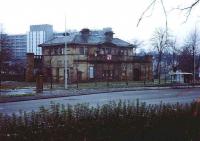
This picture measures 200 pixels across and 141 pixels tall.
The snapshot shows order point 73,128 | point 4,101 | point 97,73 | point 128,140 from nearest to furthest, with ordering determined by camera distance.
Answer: point 73,128 < point 128,140 < point 4,101 < point 97,73

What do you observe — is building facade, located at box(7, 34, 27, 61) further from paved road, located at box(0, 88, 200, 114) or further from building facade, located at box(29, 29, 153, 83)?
paved road, located at box(0, 88, 200, 114)

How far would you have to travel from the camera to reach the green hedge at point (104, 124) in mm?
11242

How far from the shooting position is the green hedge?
11.2 metres

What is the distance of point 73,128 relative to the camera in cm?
1198

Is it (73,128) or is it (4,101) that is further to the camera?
(4,101)

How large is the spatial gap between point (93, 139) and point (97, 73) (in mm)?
72254

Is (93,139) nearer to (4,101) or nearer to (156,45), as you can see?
(4,101)

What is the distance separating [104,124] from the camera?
43.3 ft

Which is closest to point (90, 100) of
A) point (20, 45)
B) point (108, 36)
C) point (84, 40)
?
point (84, 40)

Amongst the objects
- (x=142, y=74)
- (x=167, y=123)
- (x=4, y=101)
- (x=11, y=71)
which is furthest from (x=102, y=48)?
(x=167, y=123)

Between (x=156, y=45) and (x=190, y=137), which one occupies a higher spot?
(x=156, y=45)

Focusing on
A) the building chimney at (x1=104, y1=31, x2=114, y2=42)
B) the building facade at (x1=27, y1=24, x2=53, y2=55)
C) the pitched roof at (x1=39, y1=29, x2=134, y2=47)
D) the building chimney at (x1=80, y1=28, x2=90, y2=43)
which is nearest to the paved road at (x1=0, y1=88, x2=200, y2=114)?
the pitched roof at (x1=39, y1=29, x2=134, y2=47)

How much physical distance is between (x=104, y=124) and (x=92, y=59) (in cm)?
7071

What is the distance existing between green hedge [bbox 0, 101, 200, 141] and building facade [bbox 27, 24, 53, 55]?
139 metres
